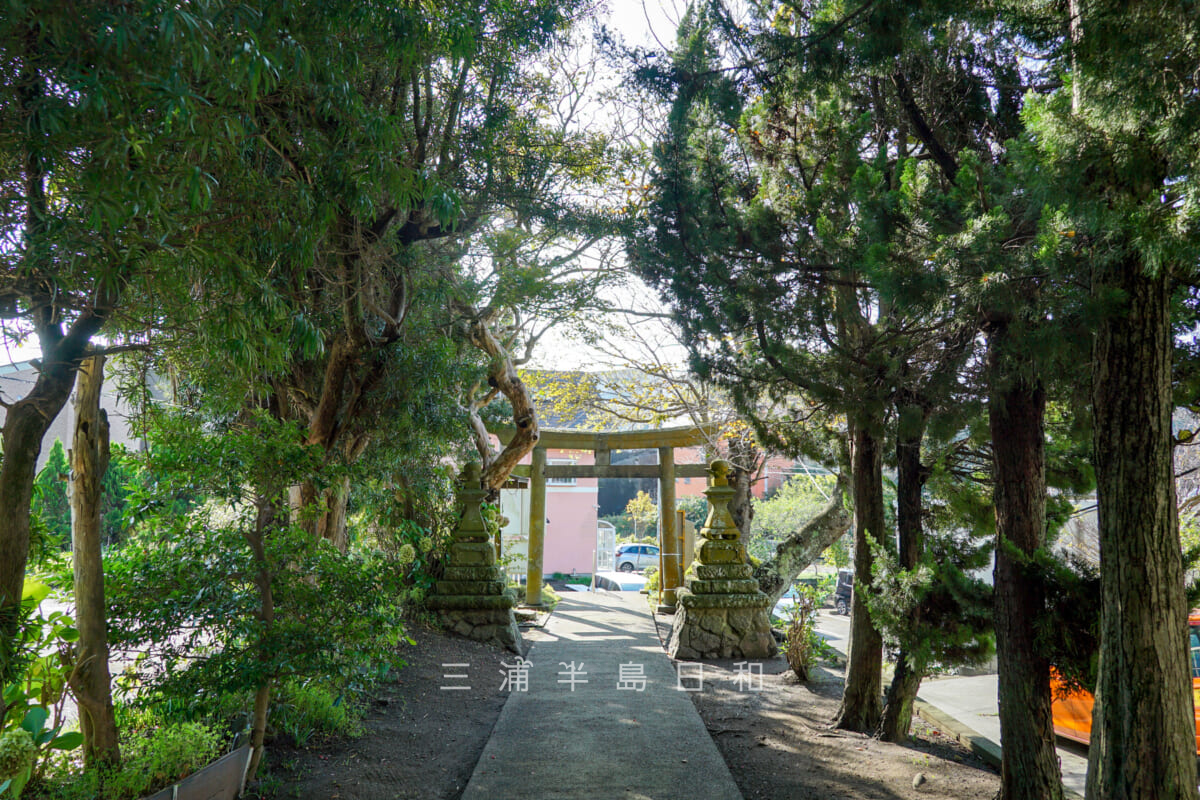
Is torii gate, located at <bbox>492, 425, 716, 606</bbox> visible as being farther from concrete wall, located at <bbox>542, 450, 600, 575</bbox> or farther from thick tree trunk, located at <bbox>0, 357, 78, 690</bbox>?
concrete wall, located at <bbox>542, 450, 600, 575</bbox>

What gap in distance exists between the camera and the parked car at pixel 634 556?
2308 cm

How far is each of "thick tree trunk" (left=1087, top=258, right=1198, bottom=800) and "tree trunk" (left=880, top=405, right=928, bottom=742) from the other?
1979 millimetres

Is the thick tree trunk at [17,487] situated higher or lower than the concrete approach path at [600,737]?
higher

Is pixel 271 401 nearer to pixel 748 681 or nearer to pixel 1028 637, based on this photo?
pixel 748 681

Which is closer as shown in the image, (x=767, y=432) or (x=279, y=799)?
(x=279, y=799)

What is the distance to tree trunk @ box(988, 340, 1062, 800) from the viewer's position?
135 inches

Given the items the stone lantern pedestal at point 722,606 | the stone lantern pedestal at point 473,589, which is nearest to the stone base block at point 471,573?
the stone lantern pedestal at point 473,589

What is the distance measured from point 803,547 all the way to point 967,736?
126 inches

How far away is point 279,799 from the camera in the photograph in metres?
3.56

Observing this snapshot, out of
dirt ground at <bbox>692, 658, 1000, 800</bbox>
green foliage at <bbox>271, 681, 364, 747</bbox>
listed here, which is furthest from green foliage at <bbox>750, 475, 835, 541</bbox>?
green foliage at <bbox>271, 681, 364, 747</bbox>

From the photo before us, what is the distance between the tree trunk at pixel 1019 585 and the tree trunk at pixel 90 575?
436 centimetres

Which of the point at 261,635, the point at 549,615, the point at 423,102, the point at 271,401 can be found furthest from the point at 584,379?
the point at 261,635

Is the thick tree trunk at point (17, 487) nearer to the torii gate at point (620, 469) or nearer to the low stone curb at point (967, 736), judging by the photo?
the low stone curb at point (967, 736)

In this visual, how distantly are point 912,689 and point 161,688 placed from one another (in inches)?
183
